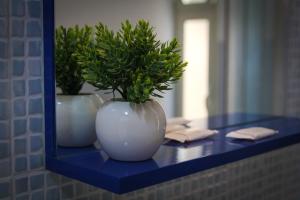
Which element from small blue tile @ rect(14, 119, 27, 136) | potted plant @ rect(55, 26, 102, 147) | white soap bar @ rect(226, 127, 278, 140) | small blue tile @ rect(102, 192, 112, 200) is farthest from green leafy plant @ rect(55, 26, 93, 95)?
white soap bar @ rect(226, 127, 278, 140)

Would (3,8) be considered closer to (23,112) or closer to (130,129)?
(23,112)

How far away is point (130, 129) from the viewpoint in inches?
29.2

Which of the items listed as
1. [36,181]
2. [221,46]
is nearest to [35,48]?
[36,181]

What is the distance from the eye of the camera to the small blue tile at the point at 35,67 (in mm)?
782

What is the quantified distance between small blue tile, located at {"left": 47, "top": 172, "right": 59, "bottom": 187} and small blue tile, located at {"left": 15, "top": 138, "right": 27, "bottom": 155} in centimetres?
7

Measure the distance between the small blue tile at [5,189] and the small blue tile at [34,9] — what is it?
11.6 inches

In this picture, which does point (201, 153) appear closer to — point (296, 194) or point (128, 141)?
point (128, 141)

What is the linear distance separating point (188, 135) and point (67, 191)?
283 mm

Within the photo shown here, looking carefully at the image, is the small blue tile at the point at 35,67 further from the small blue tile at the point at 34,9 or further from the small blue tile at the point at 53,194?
the small blue tile at the point at 53,194

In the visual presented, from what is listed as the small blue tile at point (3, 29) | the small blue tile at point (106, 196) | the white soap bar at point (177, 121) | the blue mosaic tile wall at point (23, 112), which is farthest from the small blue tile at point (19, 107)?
the white soap bar at point (177, 121)

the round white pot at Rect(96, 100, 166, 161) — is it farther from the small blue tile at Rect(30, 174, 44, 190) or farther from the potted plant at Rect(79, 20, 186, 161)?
the small blue tile at Rect(30, 174, 44, 190)

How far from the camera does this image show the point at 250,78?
4.64ft

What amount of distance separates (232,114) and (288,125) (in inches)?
6.5

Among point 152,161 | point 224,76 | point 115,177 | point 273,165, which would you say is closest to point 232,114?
point 224,76
